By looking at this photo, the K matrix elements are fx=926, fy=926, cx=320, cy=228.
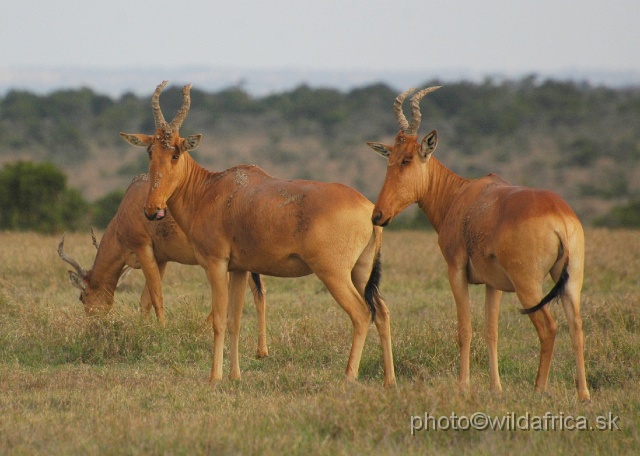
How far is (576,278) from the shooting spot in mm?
7324

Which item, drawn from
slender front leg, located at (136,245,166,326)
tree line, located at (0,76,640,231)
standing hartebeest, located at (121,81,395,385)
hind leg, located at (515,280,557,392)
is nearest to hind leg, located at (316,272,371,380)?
standing hartebeest, located at (121,81,395,385)

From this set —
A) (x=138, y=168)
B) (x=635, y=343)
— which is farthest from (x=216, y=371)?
(x=138, y=168)

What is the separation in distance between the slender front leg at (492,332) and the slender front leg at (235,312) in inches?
94.2

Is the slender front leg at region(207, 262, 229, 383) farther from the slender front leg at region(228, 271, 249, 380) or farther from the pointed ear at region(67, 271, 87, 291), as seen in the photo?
the pointed ear at region(67, 271, 87, 291)

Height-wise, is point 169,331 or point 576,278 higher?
point 576,278

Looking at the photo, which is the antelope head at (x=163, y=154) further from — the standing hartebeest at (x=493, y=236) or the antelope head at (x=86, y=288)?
the antelope head at (x=86, y=288)

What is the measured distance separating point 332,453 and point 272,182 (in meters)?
3.43

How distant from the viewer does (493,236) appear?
7625mm

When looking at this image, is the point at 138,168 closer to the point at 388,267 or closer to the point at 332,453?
the point at 388,267

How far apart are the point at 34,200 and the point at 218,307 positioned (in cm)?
1516

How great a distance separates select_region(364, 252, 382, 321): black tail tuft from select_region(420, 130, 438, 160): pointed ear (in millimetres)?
1036

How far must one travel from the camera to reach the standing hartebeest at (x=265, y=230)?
8.40 meters

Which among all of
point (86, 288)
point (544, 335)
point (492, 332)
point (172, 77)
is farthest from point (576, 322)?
point (172, 77)

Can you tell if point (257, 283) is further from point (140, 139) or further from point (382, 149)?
point (382, 149)
